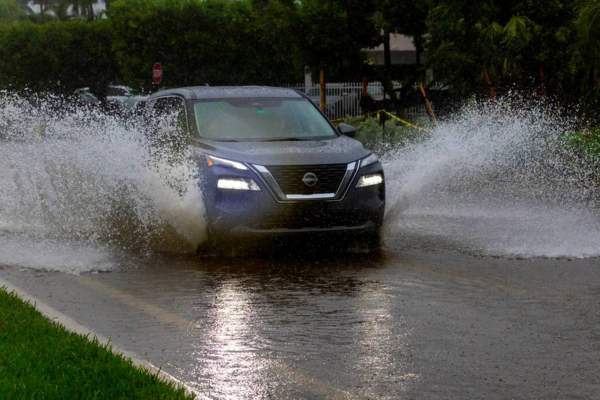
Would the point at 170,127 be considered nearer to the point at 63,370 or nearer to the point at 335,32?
the point at 63,370

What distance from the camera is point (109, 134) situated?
561 inches

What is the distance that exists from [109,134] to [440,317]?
6482mm

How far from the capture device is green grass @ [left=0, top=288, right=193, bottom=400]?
617 centimetres

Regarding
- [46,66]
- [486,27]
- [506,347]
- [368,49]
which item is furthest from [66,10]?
[506,347]

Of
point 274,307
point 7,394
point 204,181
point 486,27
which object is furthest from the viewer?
point 486,27

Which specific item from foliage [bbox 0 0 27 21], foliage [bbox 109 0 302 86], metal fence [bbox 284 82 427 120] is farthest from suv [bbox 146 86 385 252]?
foliage [bbox 0 0 27 21]

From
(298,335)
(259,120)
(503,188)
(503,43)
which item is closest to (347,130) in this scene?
(259,120)

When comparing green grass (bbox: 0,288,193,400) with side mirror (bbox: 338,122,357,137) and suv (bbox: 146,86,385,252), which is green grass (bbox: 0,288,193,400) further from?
side mirror (bbox: 338,122,357,137)

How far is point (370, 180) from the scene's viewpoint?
12.6 metres

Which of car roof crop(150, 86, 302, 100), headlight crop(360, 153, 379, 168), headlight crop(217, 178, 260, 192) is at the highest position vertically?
car roof crop(150, 86, 302, 100)

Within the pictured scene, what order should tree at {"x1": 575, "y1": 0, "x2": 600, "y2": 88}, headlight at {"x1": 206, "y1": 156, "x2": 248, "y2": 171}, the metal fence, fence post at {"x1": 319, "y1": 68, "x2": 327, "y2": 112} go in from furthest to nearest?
the metal fence
fence post at {"x1": 319, "y1": 68, "x2": 327, "y2": 112}
tree at {"x1": 575, "y1": 0, "x2": 600, "y2": 88}
headlight at {"x1": 206, "y1": 156, "x2": 248, "y2": 171}

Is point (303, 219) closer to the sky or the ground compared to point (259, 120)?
closer to the ground

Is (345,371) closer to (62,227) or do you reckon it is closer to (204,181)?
(204,181)

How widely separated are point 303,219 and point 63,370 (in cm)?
557
